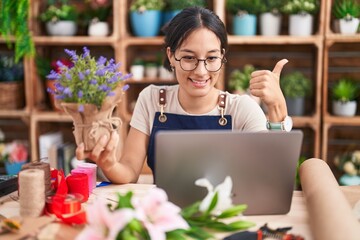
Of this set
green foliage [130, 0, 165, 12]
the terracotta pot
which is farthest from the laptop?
green foliage [130, 0, 165, 12]

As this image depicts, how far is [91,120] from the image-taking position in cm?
122

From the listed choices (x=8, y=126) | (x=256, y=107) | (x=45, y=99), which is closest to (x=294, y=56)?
(x=256, y=107)

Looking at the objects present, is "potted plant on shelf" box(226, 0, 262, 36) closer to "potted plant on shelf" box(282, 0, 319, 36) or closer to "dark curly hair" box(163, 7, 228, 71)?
"potted plant on shelf" box(282, 0, 319, 36)

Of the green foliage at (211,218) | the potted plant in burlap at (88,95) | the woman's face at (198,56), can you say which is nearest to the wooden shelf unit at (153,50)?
the woman's face at (198,56)

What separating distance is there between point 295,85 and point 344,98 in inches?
12.6

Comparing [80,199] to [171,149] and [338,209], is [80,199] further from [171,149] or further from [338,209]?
[338,209]

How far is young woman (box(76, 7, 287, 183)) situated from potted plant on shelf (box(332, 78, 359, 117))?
1.36m

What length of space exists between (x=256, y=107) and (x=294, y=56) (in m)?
1.62

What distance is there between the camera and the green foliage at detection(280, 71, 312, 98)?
3.06m

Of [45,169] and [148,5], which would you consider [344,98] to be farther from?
[45,169]

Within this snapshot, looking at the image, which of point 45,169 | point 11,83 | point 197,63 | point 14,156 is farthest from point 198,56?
point 14,156

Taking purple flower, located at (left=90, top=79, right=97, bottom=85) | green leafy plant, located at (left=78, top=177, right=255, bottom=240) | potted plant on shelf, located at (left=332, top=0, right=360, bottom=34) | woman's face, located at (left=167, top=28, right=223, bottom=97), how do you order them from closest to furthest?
green leafy plant, located at (left=78, top=177, right=255, bottom=240)
purple flower, located at (left=90, top=79, right=97, bottom=85)
woman's face, located at (left=167, top=28, right=223, bottom=97)
potted plant on shelf, located at (left=332, top=0, right=360, bottom=34)

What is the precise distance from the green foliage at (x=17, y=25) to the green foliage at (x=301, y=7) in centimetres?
170

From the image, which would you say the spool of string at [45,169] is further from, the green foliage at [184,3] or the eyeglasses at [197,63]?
the green foliage at [184,3]
